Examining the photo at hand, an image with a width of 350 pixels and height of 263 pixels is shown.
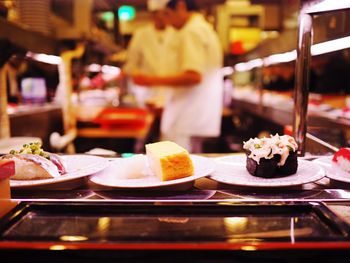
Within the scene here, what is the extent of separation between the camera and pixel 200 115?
4.11 m

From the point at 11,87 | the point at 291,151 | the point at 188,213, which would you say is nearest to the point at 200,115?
the point at 11,87

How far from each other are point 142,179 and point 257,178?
0.35 metres

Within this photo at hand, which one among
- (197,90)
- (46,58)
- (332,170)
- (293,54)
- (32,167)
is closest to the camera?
(32,167)

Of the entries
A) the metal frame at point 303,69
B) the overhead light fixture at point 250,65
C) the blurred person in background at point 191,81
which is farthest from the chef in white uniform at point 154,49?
the metal frame at point 303,69

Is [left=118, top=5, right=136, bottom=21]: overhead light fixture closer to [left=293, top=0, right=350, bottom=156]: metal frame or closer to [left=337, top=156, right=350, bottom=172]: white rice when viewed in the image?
[left=293, top=0, right=350, bottom=156]: metal frame

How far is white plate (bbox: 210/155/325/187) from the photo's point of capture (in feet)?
3.71

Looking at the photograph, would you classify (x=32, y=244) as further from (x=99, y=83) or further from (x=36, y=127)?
(x=99, y=83)

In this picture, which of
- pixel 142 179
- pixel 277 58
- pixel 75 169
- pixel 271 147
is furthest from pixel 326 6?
pixel 277 58

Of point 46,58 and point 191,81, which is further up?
point 46,58

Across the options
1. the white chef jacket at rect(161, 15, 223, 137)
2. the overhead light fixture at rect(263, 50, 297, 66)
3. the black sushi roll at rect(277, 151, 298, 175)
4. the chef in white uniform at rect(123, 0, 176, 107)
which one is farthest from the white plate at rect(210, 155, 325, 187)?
the chef in white uniform at rect(123, 0, 176, 107)

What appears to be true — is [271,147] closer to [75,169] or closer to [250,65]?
[75,169]

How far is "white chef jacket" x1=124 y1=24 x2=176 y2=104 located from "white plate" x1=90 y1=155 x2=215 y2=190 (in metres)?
2.92

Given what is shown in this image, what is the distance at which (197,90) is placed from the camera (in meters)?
3.97

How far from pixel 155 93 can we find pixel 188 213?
4.97m
